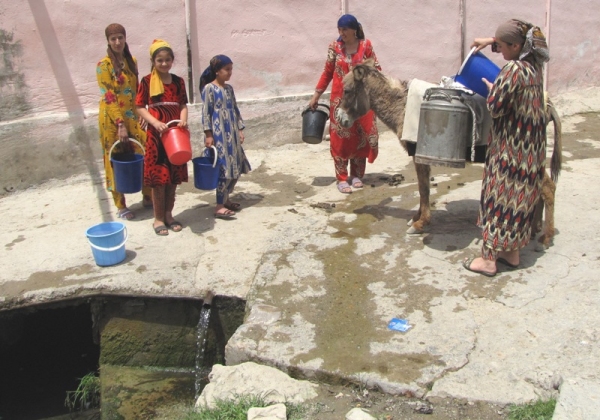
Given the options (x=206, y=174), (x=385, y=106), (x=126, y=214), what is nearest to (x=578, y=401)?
(x=385, y=106)

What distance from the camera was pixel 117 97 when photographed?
566 cm

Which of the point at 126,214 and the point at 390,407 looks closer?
the point at 390,407

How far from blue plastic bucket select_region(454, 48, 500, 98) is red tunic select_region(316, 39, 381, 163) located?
1.73 metres

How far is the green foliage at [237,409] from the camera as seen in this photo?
129 inches

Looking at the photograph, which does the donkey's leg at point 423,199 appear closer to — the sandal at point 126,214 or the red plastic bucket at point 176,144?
the red plastic bucket at point 176,144

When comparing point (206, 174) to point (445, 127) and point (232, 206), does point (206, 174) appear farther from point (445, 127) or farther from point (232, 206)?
point (445, 127)

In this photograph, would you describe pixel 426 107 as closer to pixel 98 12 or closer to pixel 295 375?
pixel 295 375

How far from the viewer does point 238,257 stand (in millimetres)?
4973

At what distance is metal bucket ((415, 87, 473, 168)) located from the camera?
4.38m

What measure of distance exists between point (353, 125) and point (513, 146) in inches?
96.0

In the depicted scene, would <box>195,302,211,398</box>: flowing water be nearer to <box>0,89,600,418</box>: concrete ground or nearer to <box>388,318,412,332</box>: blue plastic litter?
<box>0,89,600,418</box>: concrete ground

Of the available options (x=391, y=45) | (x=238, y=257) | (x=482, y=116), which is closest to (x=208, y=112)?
(x=238, y=257)

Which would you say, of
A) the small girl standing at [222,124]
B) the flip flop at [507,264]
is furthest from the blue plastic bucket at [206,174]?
the flip flop at [507,264]

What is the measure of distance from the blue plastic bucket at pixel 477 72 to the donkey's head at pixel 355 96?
3.22 feet
